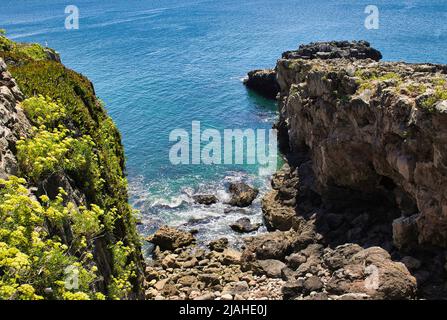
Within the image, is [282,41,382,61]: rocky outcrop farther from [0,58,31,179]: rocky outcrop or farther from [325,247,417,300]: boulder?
[0,58,31,179]: rocky outcrop

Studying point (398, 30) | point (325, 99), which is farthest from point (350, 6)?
point (325, 99)

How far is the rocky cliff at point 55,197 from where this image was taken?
9922 mm

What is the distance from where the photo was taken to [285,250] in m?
35.8

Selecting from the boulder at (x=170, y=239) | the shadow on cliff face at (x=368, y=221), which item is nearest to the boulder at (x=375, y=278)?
the shadow on cliff face at (x=368, y=221)

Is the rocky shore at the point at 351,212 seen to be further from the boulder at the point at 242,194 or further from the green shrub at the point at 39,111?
the green shrub at the point at 39,111

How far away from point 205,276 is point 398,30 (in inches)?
3880

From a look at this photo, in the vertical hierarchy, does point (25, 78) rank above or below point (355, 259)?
above

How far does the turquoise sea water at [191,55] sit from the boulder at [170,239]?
2.24 metres

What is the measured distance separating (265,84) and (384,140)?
55736 mm

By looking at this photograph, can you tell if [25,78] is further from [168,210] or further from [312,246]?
[168,210]

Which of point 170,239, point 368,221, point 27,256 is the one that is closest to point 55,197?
point 27,256

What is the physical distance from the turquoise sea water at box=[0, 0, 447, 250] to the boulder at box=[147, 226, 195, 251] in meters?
2.24

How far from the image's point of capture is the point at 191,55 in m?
110

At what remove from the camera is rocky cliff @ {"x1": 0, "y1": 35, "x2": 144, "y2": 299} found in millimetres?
9922
